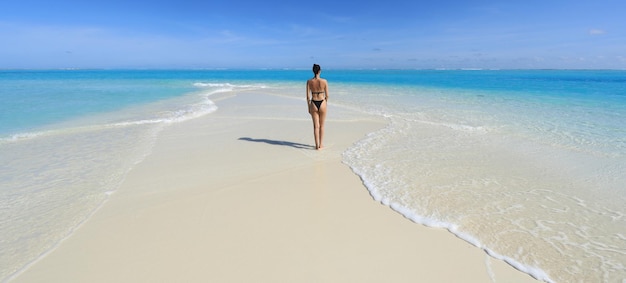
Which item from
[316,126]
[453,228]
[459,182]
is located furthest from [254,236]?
[316,126]

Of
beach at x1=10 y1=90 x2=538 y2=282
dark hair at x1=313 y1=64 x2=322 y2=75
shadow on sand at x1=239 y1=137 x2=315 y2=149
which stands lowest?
beach at x1=10 y1=90 x2=538 y2=282

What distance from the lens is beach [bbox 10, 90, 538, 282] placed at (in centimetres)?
288

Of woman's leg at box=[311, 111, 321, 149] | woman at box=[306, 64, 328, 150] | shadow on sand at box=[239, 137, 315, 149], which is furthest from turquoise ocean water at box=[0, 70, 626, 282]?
shadow on sand at box=[239, 137, 315, 149]

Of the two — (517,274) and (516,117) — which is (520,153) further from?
(516,117)

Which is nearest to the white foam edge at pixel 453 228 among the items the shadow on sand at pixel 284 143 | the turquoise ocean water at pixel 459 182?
the turquoise ocean water at pixel 459 182

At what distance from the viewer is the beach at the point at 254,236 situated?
2.88 metres

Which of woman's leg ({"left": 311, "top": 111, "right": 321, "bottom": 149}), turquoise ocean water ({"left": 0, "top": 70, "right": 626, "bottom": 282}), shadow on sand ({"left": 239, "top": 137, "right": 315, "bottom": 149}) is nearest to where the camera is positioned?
turquoise ocean water ({"left": 0, "top": 70, "right": 626, "bottom": 282})

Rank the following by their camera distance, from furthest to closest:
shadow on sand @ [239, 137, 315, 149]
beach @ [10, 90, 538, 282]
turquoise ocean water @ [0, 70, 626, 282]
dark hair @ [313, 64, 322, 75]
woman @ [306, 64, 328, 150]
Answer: shadow on sand @ [239, 137, 315, 149]
woman @ [306, 64, 328, 150]
dark hair @ [313, 64, 322, 75]
turquoise ocean water @ [0, 70, 626, 282]
beach @ [10, 90, 538, 282]

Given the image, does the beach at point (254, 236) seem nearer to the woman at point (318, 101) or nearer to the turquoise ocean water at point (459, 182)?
the turquoise ocean water at point (459, 182)

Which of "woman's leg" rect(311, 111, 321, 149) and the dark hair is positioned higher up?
the dark hair

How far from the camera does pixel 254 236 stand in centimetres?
347

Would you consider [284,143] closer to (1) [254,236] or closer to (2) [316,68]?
(2) [316,68]

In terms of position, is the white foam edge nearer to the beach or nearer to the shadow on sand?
the beach

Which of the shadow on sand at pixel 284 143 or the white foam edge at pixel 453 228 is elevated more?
the shadow on sand at pixel 284 143
